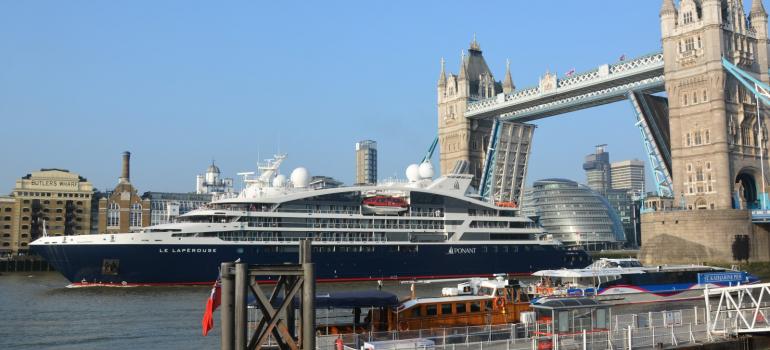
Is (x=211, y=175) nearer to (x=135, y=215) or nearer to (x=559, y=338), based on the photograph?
(x=135, y=215)

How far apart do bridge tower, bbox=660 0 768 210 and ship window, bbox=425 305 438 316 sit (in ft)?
156

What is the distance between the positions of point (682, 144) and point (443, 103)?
3714 cm

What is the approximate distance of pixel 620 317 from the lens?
24859mm

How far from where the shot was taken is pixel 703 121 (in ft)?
214

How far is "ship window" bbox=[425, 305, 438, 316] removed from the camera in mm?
24609

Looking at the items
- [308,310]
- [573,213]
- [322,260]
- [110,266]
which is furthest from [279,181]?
[573,213]

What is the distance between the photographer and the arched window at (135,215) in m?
119

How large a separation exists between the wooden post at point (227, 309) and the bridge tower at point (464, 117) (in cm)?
7783

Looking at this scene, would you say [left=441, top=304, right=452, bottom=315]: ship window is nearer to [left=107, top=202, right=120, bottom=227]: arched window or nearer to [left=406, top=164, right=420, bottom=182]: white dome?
[left=406, top=164, right=420, bottom=182]: white dome

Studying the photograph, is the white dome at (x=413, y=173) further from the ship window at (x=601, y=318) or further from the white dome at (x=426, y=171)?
the ship window at (x=601, y=318)

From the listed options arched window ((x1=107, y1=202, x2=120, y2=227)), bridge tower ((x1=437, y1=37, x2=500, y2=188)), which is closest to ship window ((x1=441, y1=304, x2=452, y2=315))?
bridge tower ((x1=437, y1=37, x2=500, y2=188))

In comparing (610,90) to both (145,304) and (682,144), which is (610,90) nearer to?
(682,144)

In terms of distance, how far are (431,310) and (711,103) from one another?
4999 cm

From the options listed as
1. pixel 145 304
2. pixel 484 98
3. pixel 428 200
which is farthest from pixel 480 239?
pixel 145 304
